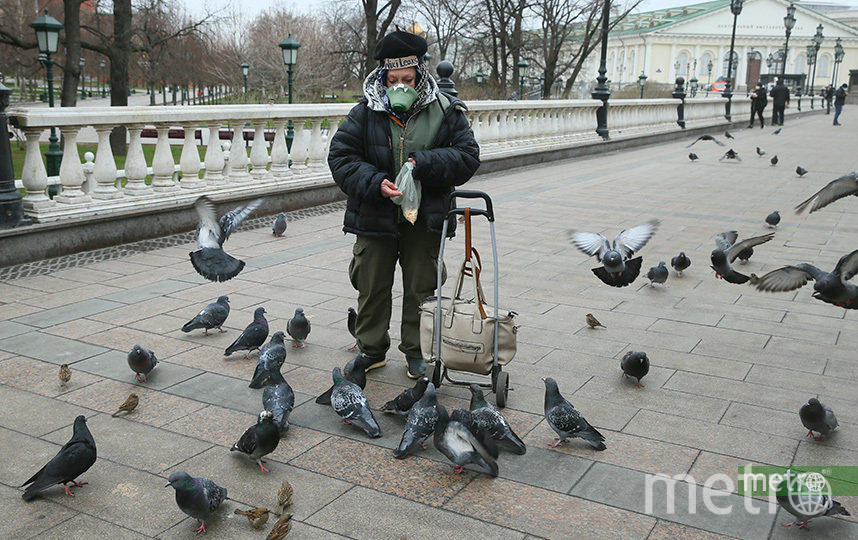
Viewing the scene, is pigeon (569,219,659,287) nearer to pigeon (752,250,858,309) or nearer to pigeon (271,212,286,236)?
pigeon (752,250,858,309)

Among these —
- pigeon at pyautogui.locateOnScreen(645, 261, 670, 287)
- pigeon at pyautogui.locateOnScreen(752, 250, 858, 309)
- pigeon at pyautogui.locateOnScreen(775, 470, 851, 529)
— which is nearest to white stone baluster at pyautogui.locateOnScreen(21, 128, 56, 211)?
pigeon at pyautogui.locateOnScreen(645, 261, 670, 287)

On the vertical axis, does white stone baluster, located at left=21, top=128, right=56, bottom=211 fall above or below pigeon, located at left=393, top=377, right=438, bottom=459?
→ above

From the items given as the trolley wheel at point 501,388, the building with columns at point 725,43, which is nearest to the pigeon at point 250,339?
the trolley wheel at point 501,388

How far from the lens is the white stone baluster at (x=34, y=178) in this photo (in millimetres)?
8344

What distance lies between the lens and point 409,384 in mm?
5457

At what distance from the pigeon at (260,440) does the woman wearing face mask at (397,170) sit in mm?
1015

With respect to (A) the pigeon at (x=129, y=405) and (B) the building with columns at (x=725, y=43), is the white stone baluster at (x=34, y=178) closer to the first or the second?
(A) the pigeon at (x=129, y=405)

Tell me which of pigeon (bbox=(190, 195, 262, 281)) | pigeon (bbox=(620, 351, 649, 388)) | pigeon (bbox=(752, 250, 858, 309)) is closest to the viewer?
pigeon (bbox=(620, 351, 649, 388))

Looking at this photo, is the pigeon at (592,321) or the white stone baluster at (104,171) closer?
the pigeon at (592,321)

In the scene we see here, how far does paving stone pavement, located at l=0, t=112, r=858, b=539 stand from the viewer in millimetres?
3766

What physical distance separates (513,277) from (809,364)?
319 centimetres

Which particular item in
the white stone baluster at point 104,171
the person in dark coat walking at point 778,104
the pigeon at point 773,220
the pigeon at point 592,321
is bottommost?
the pigeon at point 592,321

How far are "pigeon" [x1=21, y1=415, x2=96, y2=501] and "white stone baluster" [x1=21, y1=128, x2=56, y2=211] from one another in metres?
5.19

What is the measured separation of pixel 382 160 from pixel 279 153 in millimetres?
6843
